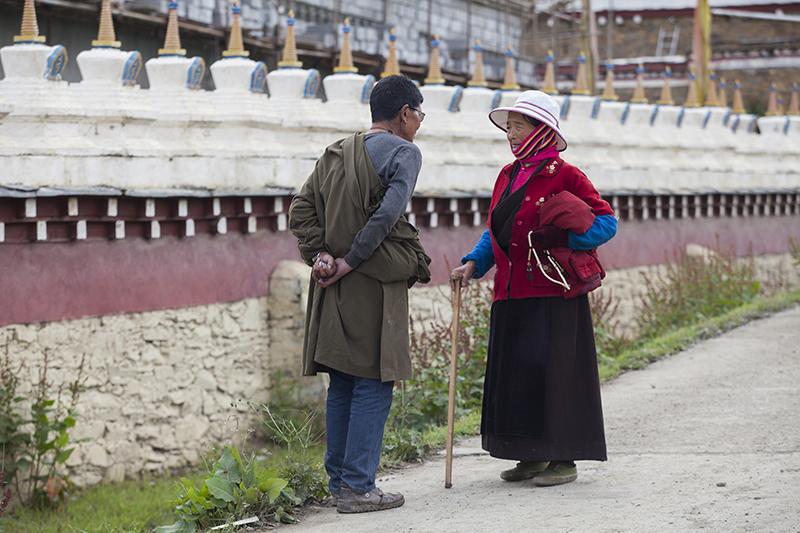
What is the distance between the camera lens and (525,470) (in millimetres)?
6598

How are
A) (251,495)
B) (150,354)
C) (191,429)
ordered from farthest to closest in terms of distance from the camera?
(191,429) → (150,354) → (251,495)

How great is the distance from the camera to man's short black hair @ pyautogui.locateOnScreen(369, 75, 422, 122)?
20.4 ft

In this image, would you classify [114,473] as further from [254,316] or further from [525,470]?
[525,470]

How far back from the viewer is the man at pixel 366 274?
6.12 metres

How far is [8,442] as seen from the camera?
10492 millimetres

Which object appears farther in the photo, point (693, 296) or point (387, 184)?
point (693, 296)

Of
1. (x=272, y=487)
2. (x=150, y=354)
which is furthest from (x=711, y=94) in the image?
(x=272, y=487)

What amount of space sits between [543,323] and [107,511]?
Result: 199 inches

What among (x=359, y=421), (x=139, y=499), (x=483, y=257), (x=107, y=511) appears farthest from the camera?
(x=139, y=499)

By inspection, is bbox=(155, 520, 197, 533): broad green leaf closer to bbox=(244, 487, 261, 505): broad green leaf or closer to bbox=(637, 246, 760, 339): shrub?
bbox=(244, 487, 261, 505): broad green leaf

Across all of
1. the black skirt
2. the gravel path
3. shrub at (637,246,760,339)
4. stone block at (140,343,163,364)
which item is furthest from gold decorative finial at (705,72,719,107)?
the black skirt

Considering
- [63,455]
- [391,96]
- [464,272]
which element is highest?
[391,96]

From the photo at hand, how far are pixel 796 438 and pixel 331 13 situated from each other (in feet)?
57.0

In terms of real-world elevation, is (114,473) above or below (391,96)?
below
